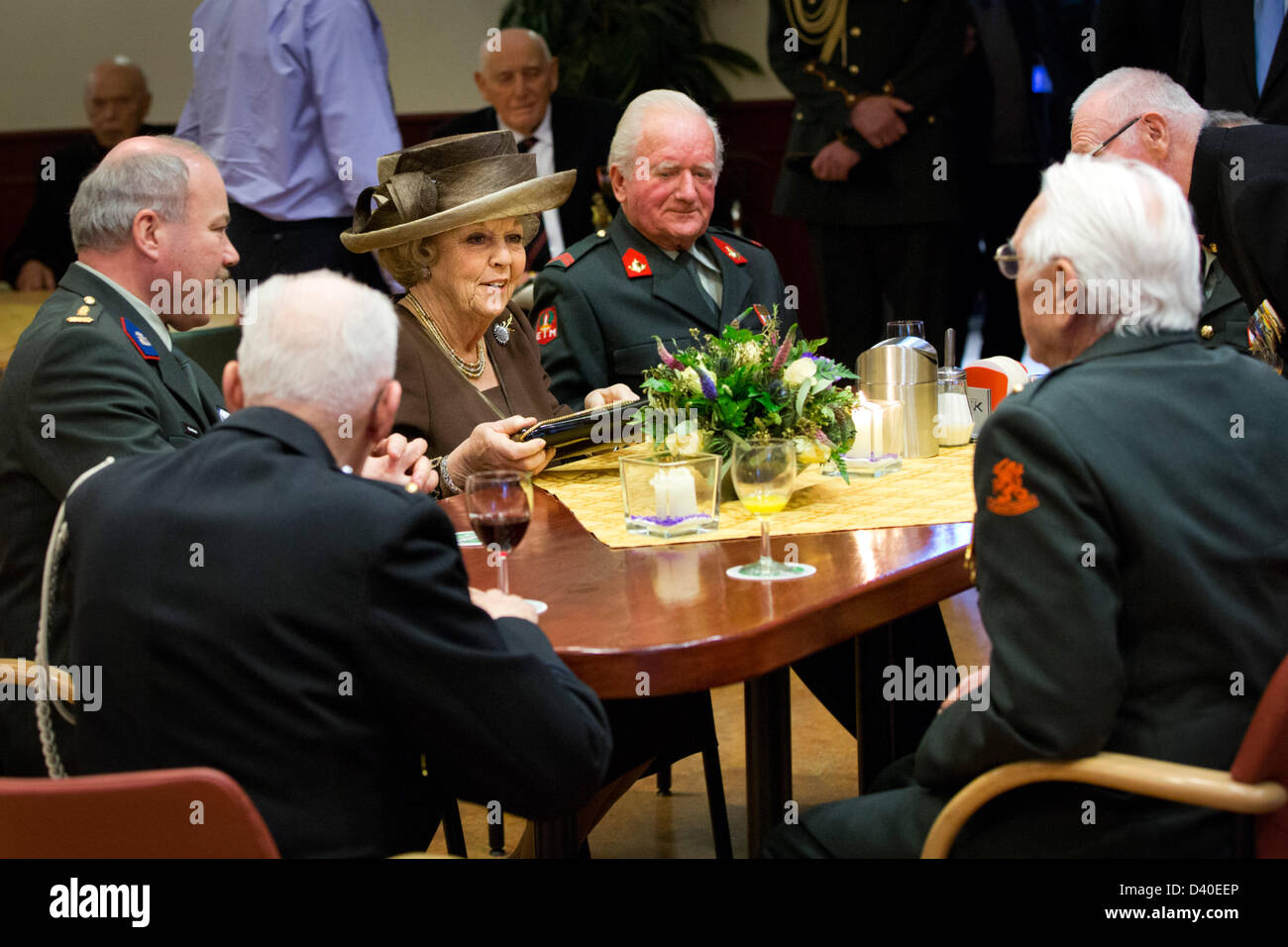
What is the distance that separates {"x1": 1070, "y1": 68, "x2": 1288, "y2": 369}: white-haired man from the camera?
8.95 feet

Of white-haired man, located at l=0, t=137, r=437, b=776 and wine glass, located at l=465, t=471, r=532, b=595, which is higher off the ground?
white-haired man, located at l=0, t=137, r=437, b=776

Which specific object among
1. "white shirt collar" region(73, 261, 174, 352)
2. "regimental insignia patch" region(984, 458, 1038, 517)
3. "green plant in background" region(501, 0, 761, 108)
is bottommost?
"regimental insignia patch" region(984, 458, 1038, 517)

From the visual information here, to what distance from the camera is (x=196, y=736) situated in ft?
4.76

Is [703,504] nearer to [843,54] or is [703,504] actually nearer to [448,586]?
[448,586]

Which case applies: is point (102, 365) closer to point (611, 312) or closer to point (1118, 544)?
point (611, 312)

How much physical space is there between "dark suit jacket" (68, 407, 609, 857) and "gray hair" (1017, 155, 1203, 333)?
0.79m

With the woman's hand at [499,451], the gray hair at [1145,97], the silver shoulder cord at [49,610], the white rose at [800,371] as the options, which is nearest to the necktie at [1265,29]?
the gray hair at [1145,97]

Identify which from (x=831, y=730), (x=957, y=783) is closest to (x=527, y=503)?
(x=957, y=783)

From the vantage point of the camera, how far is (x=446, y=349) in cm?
300

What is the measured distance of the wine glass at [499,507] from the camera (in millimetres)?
1905

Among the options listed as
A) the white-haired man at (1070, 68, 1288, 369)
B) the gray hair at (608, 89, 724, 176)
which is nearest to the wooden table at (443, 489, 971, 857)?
the white-haired man at (1070, 68, 1288, 369)

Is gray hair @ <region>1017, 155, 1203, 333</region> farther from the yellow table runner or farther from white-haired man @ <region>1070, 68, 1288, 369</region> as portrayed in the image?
white-haired man @ <region>1070, 68, 1288, 369</region>

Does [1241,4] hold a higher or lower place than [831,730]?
higher
